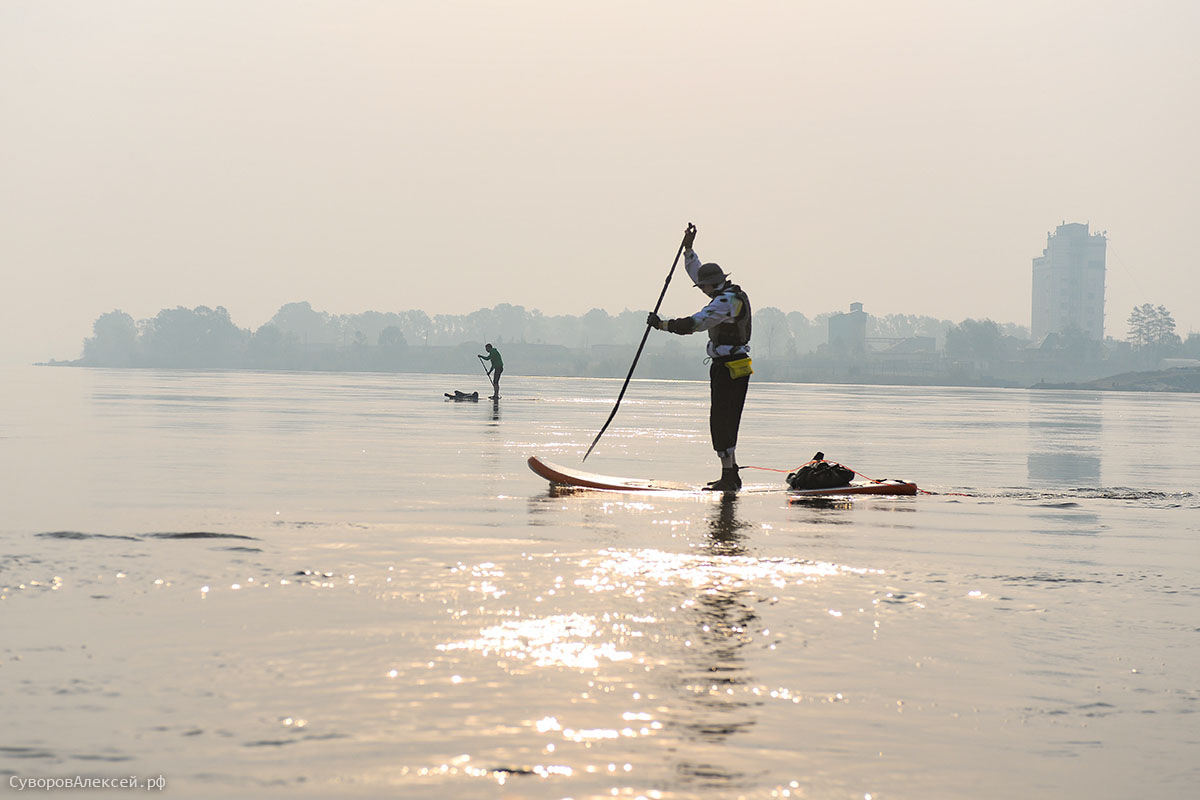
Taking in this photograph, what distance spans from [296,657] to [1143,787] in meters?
3.53

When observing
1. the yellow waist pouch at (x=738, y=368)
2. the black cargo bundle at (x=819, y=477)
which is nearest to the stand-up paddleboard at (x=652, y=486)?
the black cargo bundle at (x=819, y=477)

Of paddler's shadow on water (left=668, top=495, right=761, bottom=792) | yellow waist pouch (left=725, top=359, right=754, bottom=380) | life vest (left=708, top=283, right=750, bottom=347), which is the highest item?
life vest (left=708, top=283, right=750, bottom=347)

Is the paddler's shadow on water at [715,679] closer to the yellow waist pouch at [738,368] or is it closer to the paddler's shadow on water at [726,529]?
the paddler's shadow on water at [726,529]

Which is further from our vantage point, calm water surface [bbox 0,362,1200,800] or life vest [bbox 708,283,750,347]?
life vest [bbox 708,283,750,347]

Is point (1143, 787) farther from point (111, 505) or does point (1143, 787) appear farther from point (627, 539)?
point (111, 505)

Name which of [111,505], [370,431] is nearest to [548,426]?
[370,431]

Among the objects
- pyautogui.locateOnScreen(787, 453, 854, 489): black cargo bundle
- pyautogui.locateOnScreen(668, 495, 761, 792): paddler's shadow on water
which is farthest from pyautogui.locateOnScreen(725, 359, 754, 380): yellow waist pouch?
pyautogui.locateOnScreen(668, 495, 761, 792): paddler's shadow on water

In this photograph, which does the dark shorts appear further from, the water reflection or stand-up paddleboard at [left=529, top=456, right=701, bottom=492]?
the water reflection

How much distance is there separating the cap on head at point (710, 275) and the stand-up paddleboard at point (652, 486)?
243 cm

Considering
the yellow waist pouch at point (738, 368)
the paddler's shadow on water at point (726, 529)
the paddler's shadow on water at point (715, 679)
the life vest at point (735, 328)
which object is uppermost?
the life vest at point (735, 328)

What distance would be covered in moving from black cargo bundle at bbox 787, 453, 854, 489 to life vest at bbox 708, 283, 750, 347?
173 centimetres

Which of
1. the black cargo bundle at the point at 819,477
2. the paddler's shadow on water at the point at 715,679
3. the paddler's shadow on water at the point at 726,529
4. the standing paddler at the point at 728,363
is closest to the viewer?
the paddler's shadow on water at the point at 715,679

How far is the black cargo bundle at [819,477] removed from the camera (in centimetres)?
1471

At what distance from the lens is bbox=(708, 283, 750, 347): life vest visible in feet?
46.7
